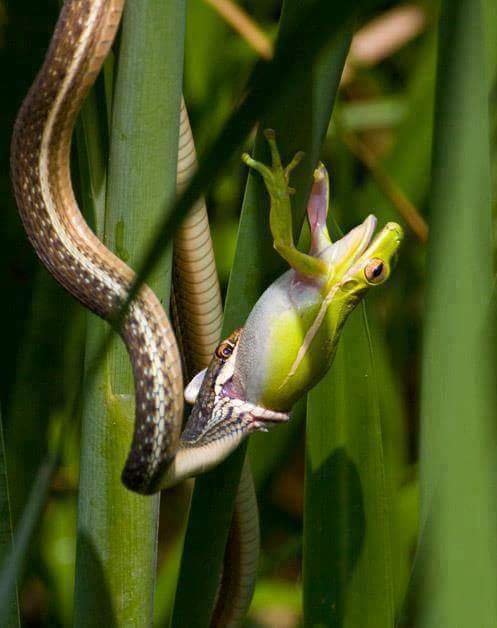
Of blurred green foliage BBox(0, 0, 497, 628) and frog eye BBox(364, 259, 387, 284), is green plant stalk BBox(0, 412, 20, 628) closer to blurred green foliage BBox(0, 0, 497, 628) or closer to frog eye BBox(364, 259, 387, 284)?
blurred green foliage BBox(0, 0, 497, 628)

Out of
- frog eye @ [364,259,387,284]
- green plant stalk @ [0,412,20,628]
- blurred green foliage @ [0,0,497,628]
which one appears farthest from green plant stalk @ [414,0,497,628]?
green plant stalk @ [0,412,20,628]

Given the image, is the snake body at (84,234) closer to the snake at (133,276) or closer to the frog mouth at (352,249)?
the snake at (133,276)

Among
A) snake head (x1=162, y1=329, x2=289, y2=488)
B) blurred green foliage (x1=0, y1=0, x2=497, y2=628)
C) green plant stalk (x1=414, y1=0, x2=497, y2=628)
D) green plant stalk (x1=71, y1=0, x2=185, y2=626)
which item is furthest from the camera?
blurred green foliage (x1=0, y1=0, x2=497, y2=628)

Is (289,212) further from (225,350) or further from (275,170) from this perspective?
(225,350)

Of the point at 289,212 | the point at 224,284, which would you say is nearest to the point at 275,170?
the point at 289,212

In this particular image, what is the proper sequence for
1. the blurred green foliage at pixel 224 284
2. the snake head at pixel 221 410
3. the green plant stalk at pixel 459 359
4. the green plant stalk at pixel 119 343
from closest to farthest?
1. the green plant stalk at pixel 459 359
2. the green plant stalk at pixel 119 343
3. the snake head at pixel 221 410
4. the blurred green foliage at pixel 224 284

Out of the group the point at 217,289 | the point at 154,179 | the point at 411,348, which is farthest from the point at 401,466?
the point at 154,179

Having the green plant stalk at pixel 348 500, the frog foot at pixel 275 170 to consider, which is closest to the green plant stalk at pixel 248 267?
the frog foot at pixel 275 170

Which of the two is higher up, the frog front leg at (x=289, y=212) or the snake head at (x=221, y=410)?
the frog front leg at (x=289, y=212)

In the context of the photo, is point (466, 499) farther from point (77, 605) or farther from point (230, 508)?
point (77, 605)
